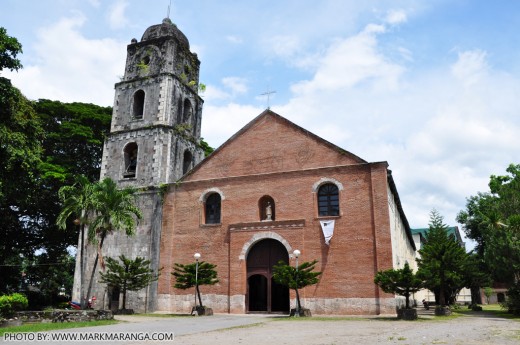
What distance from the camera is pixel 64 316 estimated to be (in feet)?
55.5

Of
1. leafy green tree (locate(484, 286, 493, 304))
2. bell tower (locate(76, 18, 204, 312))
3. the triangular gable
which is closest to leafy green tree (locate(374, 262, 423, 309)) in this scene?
the triangular gable

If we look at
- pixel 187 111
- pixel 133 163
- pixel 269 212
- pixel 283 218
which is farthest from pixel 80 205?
pixel 187 111

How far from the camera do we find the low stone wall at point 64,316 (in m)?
16.9

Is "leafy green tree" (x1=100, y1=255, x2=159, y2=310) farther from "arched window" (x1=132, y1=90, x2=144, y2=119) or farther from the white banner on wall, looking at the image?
"arched window" (x1=132, y1=90, x2=144, y2=119)

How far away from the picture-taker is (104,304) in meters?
24.7

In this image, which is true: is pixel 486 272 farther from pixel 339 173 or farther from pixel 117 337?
pixel 117 337

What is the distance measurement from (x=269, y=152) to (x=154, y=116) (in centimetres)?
814

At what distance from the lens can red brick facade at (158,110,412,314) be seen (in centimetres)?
2123

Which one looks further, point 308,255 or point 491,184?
point 491,184

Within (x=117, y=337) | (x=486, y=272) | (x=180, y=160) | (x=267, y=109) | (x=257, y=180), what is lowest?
(x=117, y=337)

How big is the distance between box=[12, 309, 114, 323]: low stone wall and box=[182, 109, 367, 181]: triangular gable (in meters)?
10.7

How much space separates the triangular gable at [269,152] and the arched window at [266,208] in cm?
160

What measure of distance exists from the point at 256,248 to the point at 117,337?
12.9 m

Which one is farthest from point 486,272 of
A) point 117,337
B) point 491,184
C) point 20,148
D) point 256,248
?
point 20,148
